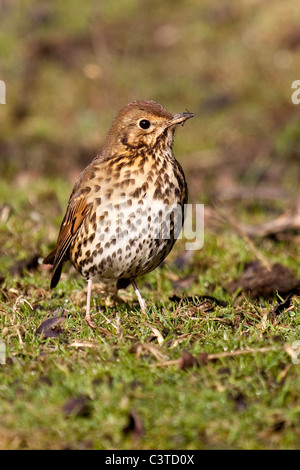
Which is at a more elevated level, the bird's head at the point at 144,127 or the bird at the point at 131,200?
the bird's head at the point at 144,127

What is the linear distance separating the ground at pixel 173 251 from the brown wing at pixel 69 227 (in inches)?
9.6

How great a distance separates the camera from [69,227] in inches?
192

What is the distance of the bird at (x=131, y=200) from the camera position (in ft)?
14.6

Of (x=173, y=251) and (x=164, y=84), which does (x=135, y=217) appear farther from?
(x=164, y=84)

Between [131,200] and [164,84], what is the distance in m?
6.15

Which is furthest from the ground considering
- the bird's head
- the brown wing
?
the bird's head

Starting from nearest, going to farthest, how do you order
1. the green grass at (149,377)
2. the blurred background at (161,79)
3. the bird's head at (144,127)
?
the green grass at (149,377) < the bird's head at (144,127) < the blurred background at (161,79)

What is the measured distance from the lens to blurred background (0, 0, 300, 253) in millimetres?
9039

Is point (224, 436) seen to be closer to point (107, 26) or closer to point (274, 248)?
point (274, 248)

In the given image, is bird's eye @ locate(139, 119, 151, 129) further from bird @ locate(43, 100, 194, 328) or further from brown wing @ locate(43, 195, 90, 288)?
brown wing @ locate(43, 195, 90, 288)

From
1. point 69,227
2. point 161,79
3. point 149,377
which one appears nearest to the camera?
point 149,377

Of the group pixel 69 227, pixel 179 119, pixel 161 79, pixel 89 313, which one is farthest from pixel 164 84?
pixel 89 313

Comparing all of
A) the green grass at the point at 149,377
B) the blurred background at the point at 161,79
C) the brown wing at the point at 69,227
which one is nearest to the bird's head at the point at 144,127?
the brown wing at the point at 69,227

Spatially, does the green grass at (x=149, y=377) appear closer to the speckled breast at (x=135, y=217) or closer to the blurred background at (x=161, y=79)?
the speckled breast at (x=135, y=217)
